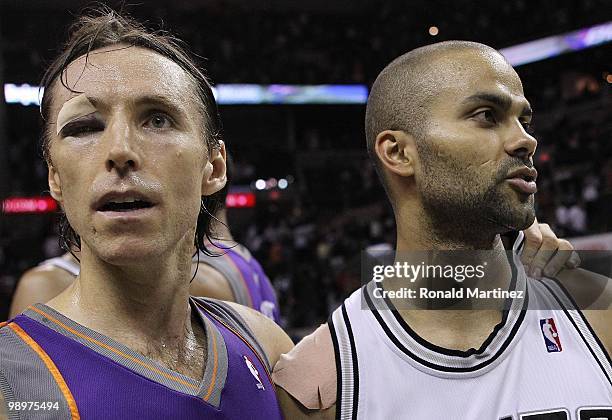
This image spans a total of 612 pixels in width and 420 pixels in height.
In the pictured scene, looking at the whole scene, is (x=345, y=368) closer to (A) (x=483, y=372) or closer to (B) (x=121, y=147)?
(A) (x=483, y=372)

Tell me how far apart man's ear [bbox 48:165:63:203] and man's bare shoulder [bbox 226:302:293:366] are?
569mm

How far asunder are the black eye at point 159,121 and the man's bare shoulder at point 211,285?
4.52 feet

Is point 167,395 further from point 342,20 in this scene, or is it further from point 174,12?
point 342,20

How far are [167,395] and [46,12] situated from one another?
43.0 feet

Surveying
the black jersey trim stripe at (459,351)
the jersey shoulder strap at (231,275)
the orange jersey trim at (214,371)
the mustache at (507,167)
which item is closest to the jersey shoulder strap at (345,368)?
the black jersey trim stripe at (459,351)

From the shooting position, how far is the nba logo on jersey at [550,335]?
1.74 m

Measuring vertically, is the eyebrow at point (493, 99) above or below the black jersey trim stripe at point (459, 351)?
above

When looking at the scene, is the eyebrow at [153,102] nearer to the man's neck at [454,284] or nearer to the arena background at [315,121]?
the man's neck at [454,284]

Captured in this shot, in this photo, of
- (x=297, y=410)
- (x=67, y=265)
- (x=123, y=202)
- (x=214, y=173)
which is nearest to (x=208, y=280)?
(x=67, y=265)

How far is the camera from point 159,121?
161cm

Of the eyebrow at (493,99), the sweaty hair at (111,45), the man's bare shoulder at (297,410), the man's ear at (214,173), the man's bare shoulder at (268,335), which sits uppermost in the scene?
the sweaty hair at (111,45)

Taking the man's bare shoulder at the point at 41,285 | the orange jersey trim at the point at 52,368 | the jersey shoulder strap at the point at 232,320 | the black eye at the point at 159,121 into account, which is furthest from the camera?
the man's bare shoulder at the point at 41,285

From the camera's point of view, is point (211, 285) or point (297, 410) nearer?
point (297, 410)

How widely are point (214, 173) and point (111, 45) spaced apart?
1.25 ft
